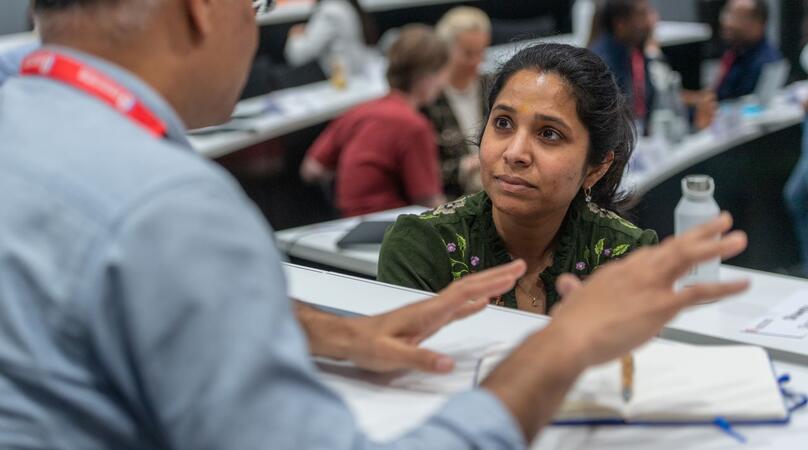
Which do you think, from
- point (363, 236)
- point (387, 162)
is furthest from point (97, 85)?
point (387, 162)

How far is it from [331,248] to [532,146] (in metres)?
1.09

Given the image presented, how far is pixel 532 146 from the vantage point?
5.48 feet

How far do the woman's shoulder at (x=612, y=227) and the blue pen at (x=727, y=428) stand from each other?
2.71 ft

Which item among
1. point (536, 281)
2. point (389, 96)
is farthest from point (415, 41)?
point (536, 281)

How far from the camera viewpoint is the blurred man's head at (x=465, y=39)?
450 cm

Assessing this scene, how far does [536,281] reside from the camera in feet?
5.59

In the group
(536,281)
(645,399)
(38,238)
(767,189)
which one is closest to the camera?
(38,238)

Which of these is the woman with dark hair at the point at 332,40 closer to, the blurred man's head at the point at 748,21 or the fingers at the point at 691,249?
the blurred man's head at the point at 748,21

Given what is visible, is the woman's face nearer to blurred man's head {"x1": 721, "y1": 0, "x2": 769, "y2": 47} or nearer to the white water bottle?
the white water bottle

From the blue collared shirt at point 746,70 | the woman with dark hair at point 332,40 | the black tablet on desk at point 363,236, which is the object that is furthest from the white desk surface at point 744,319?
the woman with dark hair at point 332,40

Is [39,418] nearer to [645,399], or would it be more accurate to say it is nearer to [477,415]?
[477,415]

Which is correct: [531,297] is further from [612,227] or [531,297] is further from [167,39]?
[167,39]

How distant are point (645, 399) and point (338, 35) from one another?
5.18 m

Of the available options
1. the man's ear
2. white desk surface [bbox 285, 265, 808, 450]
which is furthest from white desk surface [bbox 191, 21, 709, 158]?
white desk surface [bbox 285, 265, 808, 450]
